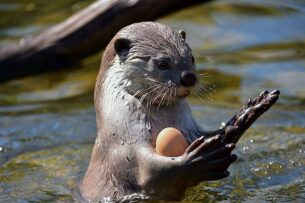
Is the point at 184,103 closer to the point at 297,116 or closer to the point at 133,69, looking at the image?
the point at 133,69

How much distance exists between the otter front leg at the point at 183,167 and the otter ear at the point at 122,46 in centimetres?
55

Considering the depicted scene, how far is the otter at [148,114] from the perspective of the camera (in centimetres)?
454

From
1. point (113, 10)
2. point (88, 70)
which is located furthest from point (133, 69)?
point (88, 70)

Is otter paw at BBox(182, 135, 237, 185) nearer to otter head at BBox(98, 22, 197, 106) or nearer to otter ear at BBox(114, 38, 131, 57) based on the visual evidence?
otter head at BBox(98, 22, 197, 106)

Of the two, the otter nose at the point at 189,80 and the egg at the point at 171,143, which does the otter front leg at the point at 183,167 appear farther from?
the otter nose at the point at 189,80

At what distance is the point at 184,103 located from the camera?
480 centimetres

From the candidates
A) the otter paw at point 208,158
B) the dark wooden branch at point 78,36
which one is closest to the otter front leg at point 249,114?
the otter paw at point 208,158

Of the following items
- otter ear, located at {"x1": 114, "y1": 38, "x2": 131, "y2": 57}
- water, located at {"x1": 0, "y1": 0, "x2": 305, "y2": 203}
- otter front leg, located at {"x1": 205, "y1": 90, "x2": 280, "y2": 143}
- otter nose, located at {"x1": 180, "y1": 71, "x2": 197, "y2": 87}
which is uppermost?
otter ear, located at {"x1": 114, "y1": 38, "x2": 131, "y2": 57}

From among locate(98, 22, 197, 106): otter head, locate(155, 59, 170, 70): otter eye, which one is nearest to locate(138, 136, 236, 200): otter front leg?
locate(98, 22, 197, 106): otter head

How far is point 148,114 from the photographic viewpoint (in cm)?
477

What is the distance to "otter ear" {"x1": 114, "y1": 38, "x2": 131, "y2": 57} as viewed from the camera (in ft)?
15.9

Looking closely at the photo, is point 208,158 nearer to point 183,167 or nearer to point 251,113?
point 183,167

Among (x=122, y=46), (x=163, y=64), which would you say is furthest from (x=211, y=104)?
(x=163, y=64)

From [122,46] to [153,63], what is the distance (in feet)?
0.77
